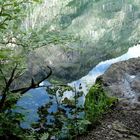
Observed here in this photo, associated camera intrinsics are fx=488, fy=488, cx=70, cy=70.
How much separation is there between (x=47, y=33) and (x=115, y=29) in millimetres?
124760

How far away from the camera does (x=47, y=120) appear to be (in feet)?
37.3

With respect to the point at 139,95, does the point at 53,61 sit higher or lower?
lower

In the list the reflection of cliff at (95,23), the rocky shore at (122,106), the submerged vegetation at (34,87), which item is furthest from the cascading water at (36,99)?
the reflection of cliff at (95,23)

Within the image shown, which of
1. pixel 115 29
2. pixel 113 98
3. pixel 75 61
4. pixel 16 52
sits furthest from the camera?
pixel 115 29

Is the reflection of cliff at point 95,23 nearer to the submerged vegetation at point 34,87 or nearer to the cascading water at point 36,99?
the cascading water at point 36,99

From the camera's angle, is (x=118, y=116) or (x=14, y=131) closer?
(x=14, y=131)

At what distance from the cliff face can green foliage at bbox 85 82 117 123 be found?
438mm

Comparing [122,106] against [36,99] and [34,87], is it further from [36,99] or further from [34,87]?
[36,99]

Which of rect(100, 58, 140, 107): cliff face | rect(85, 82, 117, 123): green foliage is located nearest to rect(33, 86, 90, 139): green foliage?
rect(85, 82, 117, 123): green foliage

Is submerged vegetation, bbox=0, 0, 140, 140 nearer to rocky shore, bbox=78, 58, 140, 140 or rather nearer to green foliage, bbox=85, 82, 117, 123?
green foliage, bbox=85, 82, 117, 123

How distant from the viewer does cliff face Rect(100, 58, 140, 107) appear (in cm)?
1241

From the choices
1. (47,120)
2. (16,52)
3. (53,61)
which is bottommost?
(53,61)

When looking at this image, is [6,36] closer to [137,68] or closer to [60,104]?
[60,104]

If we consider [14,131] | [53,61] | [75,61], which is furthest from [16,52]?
[53,61]
